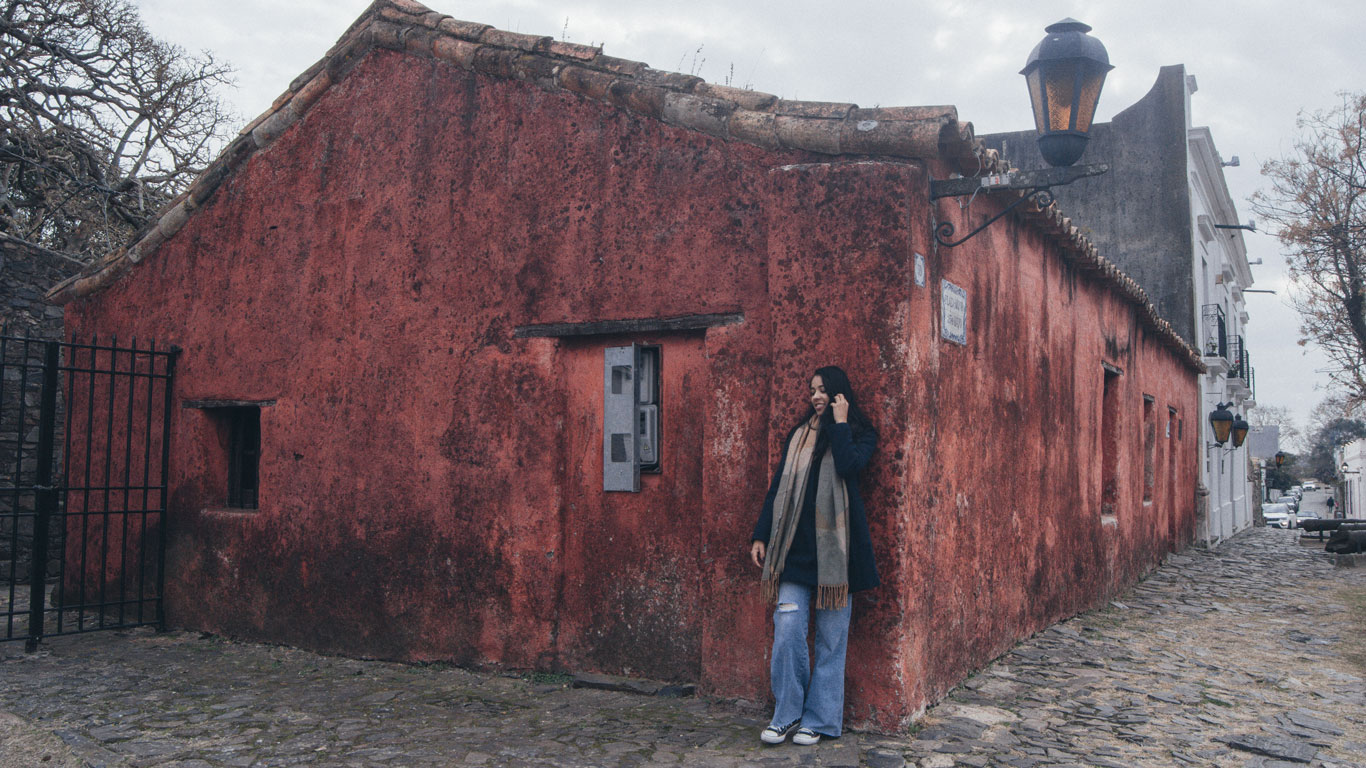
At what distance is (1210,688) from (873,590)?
2.74m

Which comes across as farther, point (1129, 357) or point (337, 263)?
point (1129, 357)

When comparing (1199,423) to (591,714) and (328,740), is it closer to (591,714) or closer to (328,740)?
(591,714)

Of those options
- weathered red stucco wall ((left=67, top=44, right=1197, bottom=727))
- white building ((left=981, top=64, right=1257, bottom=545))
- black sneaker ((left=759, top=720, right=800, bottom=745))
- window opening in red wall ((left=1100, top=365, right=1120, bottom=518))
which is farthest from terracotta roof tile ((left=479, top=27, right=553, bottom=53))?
white building ((left=981, top=64, right=1257, bottom=545))

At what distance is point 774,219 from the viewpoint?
5.33 m

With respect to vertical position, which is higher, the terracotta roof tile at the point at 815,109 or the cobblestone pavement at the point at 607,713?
the terracotta roof tile at the point at 815,109

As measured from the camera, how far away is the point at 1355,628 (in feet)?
28.4

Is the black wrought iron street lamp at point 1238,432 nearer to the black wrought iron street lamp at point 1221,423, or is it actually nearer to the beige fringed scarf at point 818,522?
the black wrought iron street lamp at point 1221,423

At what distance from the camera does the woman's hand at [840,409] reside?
4836 millimetres

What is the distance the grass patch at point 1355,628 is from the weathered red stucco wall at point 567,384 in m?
2.02

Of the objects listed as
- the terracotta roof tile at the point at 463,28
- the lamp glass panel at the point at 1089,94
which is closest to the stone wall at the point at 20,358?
the terracotta roof tile at the point at 463,28

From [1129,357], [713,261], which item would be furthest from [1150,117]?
[713,261]

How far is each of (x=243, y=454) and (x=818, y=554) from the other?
17.4 ft

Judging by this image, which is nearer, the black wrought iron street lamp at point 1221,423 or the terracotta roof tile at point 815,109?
the terracotta roof tile at point 815,109

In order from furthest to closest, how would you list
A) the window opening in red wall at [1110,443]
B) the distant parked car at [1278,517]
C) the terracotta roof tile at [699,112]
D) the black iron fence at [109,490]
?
the distant parked car at [1278,517] < the window opening in red wall at [1110,443] < the black iron fence at [109,490] < the terracotta roof tile at [699,112]
